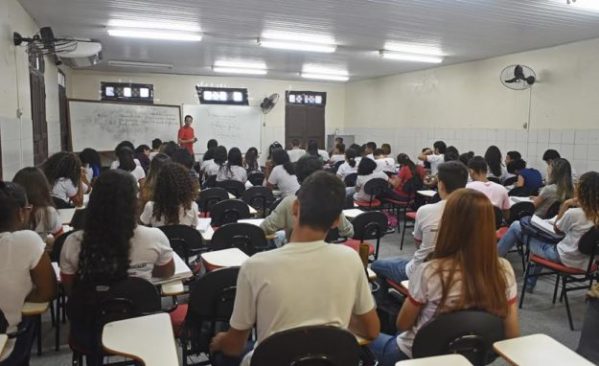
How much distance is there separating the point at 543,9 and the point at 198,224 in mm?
4443

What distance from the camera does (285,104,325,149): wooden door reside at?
12.9 meters

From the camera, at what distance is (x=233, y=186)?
5844 mm

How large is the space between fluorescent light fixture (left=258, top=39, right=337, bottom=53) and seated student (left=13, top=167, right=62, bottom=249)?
4.59 m

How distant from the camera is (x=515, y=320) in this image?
1.81 metres

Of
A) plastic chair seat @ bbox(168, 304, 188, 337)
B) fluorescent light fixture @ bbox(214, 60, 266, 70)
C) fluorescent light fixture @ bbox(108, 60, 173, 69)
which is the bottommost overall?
plastic chair seat @ bbox(168, 304, 188, 337)

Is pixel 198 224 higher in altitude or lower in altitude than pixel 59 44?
lower

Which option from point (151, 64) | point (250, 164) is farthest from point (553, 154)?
point (151, 64)

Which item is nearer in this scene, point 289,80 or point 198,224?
point 198,224

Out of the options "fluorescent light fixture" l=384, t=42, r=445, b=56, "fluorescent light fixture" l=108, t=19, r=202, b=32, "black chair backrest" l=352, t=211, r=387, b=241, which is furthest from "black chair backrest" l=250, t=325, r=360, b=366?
"fluorescent light fixture" l=384, t=42, r=445, b=56

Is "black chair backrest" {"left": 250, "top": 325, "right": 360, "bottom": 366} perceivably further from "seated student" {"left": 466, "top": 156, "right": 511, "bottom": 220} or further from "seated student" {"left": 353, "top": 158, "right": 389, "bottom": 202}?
"seated student" {"left": 353, "top": 158, "right": 389, "bottom": 202}

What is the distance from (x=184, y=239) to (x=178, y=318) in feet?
2.56

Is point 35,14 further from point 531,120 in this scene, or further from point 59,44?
point 531,120

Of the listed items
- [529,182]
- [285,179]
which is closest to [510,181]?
[529,182]

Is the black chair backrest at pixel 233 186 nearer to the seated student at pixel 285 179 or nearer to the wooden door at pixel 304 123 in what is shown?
the seated student at pixel 285 179
